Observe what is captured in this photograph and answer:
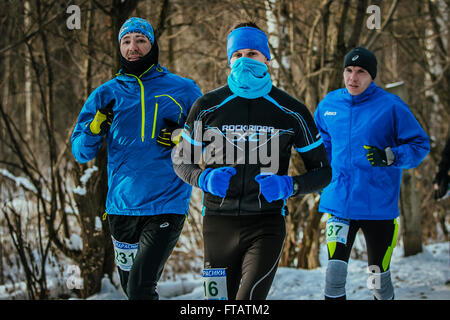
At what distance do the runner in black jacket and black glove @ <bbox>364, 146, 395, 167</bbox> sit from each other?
1027 mm

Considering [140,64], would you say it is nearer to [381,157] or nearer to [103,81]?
[381,157]

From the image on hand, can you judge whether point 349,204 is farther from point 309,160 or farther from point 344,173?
point 309,160

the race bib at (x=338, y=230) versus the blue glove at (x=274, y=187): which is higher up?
the blue glove at (x=274, y=187)

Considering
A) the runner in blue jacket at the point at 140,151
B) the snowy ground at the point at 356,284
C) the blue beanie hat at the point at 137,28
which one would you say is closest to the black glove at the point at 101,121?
the runner in blue jacket at the point at 140,151

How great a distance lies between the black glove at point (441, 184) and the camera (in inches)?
194

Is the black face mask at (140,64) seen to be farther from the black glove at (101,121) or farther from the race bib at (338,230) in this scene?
the race bib at (338,230)

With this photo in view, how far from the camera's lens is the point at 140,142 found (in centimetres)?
356

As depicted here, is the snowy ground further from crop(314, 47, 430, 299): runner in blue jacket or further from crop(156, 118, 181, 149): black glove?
crop(156, 118, 181, 149): black glove

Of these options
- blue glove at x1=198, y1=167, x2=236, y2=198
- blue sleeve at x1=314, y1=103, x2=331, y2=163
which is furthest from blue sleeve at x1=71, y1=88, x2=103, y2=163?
blue sleeve at x1=314, y1=103, x2=331, y2=163

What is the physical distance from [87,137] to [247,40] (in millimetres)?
1264

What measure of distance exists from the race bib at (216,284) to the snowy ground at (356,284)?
8.44ft

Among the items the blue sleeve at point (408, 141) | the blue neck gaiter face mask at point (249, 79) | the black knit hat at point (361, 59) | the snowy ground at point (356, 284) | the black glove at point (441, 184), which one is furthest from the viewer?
the snowy ground at point (356, 284)
